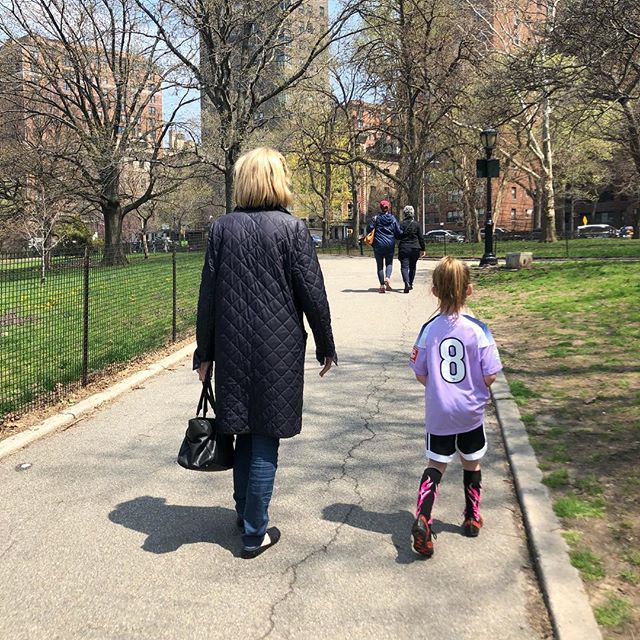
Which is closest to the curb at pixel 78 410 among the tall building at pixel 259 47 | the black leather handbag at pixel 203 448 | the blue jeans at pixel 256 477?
the black leather handbag at pixel 203 448

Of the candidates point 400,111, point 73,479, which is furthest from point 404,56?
point 73,479

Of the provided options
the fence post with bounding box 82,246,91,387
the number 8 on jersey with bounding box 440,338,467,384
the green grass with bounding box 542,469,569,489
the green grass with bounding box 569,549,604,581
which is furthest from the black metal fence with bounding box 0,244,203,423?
the green grass with bounding box 569,549,604,581

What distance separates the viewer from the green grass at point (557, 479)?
4018 mm

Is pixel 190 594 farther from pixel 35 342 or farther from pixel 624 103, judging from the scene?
pixel 624 103

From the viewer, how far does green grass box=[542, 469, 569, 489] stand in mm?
4018

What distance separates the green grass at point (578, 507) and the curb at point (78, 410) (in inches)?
163

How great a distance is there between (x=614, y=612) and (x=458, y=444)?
112 centimetres

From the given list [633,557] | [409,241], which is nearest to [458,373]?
[633,557]

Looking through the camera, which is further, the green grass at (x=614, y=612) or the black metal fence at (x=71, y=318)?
the black metal fence at (x=71, y=318)

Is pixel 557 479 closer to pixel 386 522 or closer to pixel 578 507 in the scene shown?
→ pixel 578 507

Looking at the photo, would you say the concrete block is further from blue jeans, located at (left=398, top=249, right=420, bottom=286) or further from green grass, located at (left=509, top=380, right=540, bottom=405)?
green grass, located at (left=509, top=380, right=540, bottom=405)

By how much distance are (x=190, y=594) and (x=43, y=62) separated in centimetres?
2970

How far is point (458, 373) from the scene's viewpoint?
3428 millimetres

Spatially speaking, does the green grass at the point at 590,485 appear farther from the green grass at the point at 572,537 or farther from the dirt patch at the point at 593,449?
the green grass at the point at 572,537
